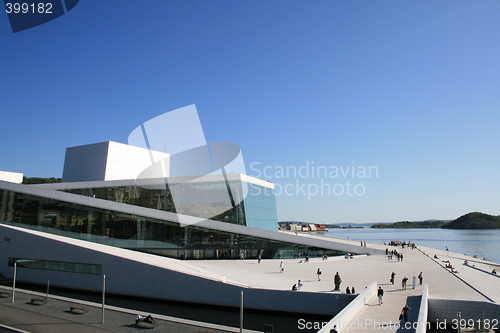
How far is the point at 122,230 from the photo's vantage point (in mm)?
27812

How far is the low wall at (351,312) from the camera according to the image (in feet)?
36.4

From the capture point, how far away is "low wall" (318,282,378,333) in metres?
11.1

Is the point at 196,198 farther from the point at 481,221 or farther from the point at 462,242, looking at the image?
the point at 481,221

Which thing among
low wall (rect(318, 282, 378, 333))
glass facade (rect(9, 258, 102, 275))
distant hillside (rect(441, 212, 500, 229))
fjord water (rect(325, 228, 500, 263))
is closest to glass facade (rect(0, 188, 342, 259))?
glass facade (rect(9, 258, 102, 275))

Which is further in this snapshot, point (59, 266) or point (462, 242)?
point (462, 242)

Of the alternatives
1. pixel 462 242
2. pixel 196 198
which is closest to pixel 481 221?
pixel 462 242

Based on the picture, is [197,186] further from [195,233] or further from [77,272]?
[77,272]

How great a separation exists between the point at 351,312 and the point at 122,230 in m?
20.5

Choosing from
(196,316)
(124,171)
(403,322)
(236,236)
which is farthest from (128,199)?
(403,322)

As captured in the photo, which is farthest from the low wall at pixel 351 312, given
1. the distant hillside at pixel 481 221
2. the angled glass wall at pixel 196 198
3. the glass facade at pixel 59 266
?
the distant hillside at pixel 481 221

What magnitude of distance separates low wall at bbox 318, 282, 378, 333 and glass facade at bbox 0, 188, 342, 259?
1493cm

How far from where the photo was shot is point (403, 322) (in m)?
12.6

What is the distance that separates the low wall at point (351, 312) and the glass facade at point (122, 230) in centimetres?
1493

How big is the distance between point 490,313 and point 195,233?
20352 millimetres
